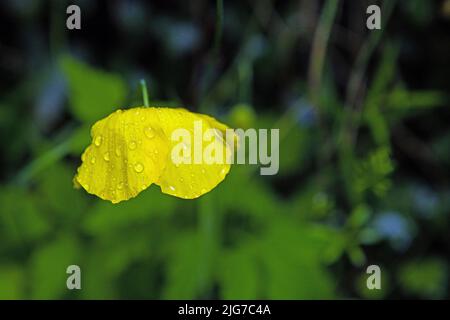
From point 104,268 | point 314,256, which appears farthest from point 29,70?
point 314,256

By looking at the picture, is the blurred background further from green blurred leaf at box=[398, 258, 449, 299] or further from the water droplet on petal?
the water droplet on petal

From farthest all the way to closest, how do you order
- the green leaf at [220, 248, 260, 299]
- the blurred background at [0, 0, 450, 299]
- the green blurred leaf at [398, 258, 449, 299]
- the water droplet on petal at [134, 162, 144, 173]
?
the green blurred leaf at [398, 258, 449, 299] → the blurred background at [0, 0, 450, 299] → the green leaf at [220, 248, 260, 299] → the water droplet on petal at [134, 162, 144, 173]

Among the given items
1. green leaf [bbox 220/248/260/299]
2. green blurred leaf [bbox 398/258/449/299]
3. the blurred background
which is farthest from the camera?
green blurred leaf [bbox 398/258/449/299]

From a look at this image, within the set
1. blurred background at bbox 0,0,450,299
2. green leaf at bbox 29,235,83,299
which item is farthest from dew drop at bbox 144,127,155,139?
green leaf at bbox 29,235,83,299

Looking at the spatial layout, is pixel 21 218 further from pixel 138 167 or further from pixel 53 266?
pixel 138 167

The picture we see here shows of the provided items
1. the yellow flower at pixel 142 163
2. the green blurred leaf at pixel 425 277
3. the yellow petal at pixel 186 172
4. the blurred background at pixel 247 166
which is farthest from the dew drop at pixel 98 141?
the green blurred leaf at pixel 425 277

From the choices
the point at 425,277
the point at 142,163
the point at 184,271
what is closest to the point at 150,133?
the point at 142,163

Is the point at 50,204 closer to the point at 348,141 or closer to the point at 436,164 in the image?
the point at 348,141
